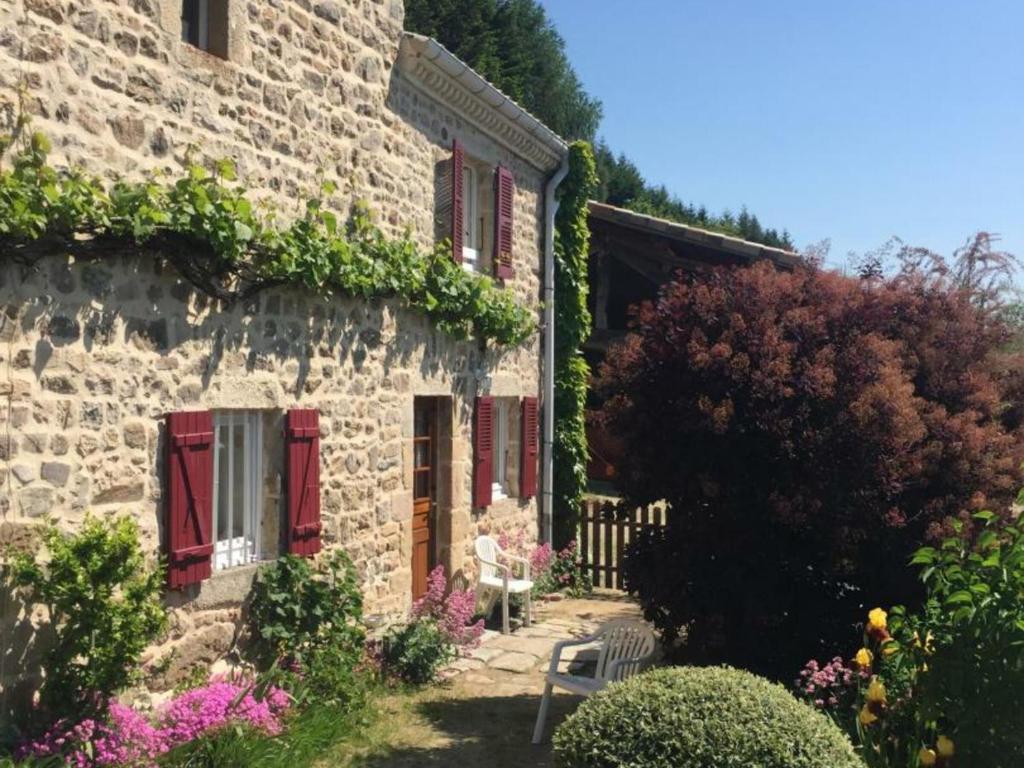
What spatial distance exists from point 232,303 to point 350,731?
2.89 m

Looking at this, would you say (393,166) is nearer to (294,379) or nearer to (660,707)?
(294,379)

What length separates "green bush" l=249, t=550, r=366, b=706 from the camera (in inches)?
252

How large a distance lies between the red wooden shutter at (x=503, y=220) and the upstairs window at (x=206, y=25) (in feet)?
13.3

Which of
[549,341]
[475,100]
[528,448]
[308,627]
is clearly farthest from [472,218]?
[308,627]

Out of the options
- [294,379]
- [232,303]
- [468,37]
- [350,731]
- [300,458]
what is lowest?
[350,731]

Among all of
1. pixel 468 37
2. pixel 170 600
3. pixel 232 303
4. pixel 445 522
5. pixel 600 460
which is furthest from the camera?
pixel 468 37

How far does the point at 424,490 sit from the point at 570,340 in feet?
11.5

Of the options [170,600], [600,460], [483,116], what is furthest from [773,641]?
[600,460]

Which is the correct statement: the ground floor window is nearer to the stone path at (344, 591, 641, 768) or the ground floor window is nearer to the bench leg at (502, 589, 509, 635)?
the bench leg at (502, 589, 509, 635)

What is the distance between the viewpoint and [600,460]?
17281 millimetres

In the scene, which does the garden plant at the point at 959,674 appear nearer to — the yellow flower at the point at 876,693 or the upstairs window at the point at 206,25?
the yellow flower at the point at 876,693

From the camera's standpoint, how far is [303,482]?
6.76m

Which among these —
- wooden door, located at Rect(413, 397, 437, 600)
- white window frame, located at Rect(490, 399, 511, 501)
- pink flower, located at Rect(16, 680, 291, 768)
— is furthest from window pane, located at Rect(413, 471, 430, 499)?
pink flower, located at Rect(16, 680, 291, 768)

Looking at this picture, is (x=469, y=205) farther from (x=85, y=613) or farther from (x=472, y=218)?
(x=85, y=613)
